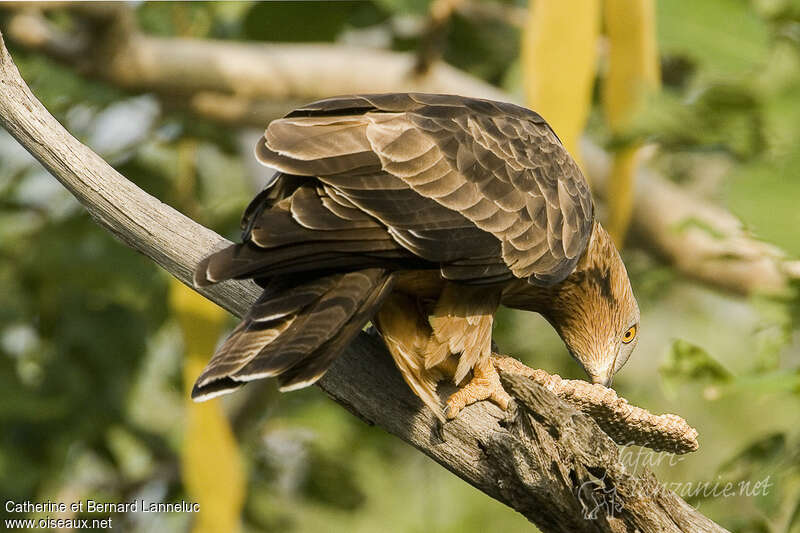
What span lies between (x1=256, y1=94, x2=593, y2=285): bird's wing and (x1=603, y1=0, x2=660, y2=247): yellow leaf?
1.65 m

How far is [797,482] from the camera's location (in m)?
3.88

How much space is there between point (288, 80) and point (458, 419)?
12.1 feet

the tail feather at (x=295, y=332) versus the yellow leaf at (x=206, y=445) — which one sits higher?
the tail feather at (x=295, y=332)

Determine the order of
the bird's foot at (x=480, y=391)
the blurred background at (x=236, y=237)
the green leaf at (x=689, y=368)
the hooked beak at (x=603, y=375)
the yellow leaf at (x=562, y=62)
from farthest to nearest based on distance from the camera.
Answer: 1. the blurred background at (x=236, y=237)
2. the yellow leaf at (x=562, y=62)
3. the hooked beak at (x=603, y=375)
4. the green leaf at (x=689, y=368)
5. the bird's foot at (x=480, y=391)

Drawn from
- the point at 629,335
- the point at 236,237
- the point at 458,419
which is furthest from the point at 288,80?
the point at 458,419

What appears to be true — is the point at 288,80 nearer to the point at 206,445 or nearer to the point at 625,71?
the point at 625,71

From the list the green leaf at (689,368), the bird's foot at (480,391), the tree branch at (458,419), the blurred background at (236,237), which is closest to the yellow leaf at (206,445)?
the blurred background at (236,237)

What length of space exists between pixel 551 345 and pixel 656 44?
2035 millimetres

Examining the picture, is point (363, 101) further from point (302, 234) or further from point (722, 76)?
point (722, 76)

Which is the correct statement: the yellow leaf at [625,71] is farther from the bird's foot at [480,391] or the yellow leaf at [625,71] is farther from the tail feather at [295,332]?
the tail feather at [295,332]

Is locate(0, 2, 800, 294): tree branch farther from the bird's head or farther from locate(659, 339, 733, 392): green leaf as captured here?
locate(659, 339, 733, 392): green leaf

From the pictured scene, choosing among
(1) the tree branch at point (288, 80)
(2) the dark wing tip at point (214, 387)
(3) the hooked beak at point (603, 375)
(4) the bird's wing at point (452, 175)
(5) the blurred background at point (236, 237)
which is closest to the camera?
(2) the dark wing tip at point (214, 387)

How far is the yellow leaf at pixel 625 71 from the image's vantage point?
5012 millimetres

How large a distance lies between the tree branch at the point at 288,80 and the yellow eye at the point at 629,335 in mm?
1935
